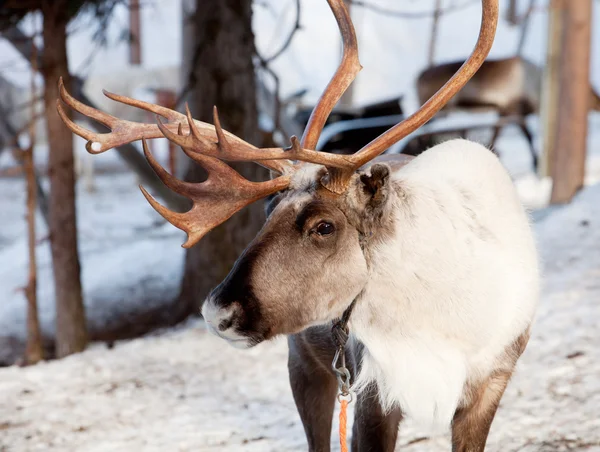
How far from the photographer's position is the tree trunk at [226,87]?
5.32 metres

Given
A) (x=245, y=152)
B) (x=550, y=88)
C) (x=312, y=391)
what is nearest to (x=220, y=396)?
(x=312, y=391)

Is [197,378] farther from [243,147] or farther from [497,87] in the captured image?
[497,87]

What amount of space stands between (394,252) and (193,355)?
8.96 feet

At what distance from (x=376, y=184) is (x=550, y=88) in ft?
24.7

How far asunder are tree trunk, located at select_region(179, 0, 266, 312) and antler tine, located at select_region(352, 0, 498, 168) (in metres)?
3.06

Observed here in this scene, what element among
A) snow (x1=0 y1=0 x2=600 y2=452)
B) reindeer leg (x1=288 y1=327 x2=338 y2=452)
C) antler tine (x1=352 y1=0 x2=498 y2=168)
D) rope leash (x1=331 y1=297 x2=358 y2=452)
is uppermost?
antler tine (x1=352 y1=0 x2=498 y2=168)

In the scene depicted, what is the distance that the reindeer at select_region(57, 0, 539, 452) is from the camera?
211 cm

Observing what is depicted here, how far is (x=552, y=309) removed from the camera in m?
4.50

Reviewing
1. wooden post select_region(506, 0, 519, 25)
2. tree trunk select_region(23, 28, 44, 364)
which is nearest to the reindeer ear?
tree trunk select_region(23, 28, 44, 364)

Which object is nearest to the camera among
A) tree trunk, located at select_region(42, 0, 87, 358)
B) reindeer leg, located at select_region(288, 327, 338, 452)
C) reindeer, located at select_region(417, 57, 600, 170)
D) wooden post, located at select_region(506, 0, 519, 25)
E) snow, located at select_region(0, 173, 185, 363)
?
reindeer leg, located at select_region(288, 327, 338, 452)

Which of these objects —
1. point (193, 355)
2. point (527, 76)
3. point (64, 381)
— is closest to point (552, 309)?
point (193, 355)

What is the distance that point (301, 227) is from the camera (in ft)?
6.97

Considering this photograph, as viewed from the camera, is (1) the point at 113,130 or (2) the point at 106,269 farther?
(2) the point at 106,269

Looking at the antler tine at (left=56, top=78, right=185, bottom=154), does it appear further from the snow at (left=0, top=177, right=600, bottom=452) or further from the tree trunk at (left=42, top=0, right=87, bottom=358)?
the tree trunk at (left=42, top=0, right=87, bottom=358)
